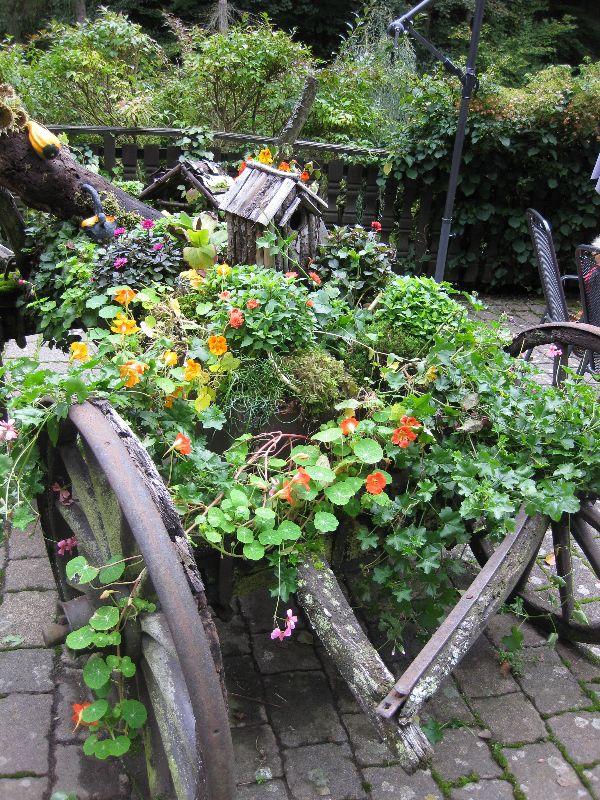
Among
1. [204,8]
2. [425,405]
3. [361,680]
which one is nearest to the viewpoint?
[361,680]

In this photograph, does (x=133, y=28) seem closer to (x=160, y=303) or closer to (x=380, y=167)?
(x=380, y=167)

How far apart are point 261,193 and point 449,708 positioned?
6.87 feet

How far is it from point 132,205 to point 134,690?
2685 mm

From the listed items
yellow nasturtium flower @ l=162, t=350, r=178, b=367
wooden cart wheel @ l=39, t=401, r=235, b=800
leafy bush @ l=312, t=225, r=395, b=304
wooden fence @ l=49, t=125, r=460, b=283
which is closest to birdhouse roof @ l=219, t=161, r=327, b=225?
leafy bush @ l=312, t=225, r=395, b=304

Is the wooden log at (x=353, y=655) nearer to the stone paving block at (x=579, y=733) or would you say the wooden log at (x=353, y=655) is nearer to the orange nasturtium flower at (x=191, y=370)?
the orange nasturtium flower at (x=191, y=370)

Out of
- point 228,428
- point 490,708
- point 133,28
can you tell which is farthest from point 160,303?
point 133,28

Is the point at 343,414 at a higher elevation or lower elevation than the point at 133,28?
lower

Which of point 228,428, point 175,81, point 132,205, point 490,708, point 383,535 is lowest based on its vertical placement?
point 490,708

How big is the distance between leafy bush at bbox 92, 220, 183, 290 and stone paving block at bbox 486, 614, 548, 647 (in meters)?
1.93

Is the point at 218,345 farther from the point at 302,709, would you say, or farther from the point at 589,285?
the point at 589,285

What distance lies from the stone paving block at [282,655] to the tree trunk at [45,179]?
2.22 metres

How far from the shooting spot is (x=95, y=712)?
1.73 m

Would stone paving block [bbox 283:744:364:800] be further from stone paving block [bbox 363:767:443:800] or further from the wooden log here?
the wooden log

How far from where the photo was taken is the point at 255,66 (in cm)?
849
